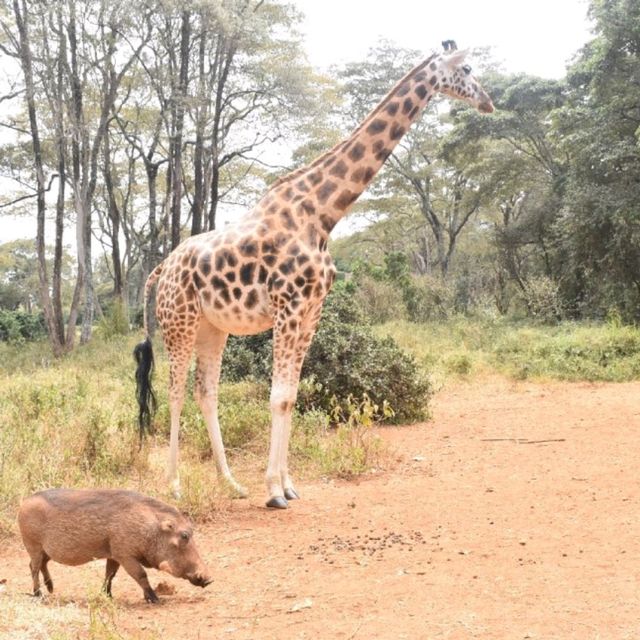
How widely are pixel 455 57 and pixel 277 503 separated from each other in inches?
145

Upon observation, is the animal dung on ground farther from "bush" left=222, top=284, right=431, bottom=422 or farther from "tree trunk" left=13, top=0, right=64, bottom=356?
"tree trunk" left=13, top=0, right=64, bottom=356

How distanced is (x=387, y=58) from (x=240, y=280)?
2339 centimetres

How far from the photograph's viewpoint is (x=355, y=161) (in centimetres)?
586

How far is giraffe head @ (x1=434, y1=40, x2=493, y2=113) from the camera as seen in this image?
6.01 meters

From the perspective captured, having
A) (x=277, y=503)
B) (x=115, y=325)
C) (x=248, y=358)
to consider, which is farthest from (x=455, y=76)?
(x=115, y=325)

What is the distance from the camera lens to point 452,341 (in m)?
15.4

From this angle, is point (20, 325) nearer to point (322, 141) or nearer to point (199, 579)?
point (322, 141)

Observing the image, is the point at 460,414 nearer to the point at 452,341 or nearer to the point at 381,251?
the point at 452,341

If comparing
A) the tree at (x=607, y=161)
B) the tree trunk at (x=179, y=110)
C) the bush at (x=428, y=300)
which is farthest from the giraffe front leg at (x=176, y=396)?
the bush at (x=428, y=300)

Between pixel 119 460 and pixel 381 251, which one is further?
pixel 381 251

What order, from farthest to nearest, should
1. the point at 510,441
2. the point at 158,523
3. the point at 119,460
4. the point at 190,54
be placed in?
the point at 190,54, the point at 510,441, the point at 119,460, the point at 158,523

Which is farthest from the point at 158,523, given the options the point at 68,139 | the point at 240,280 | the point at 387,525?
the point at 68,139

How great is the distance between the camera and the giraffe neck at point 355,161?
580 cm

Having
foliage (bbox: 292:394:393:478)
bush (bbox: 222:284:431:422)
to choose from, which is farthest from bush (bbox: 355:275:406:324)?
foliage (bbox: 292:394:393:478)
